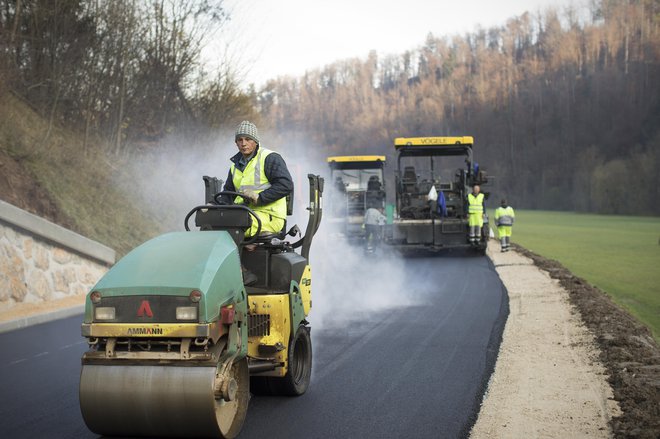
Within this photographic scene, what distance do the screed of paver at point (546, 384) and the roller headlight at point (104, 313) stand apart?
100 inches

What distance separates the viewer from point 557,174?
10050 centimetres

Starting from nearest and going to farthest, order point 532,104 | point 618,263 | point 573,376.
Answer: point 573,376
point 618,263
point 532,104

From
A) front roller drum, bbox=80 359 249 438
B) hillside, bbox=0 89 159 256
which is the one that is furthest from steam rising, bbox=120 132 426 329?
front roller drum, bbox=80 359 249 438

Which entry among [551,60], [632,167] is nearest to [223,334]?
[632,167]

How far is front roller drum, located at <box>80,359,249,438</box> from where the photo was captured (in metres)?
4.54

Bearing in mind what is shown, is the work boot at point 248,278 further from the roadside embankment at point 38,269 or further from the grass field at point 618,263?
the grass field at point 618,263

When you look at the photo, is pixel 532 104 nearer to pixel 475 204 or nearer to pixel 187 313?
pixel 475 204

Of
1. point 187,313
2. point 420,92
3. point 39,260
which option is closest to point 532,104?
point 420,92

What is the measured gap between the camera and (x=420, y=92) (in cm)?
14262

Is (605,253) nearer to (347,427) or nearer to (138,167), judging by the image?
(138,167)

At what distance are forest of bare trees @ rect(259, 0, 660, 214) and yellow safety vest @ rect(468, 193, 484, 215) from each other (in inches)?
2173

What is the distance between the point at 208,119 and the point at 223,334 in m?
20.0

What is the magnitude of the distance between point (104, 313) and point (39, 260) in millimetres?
7851

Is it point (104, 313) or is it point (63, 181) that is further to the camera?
point (63, 181)
